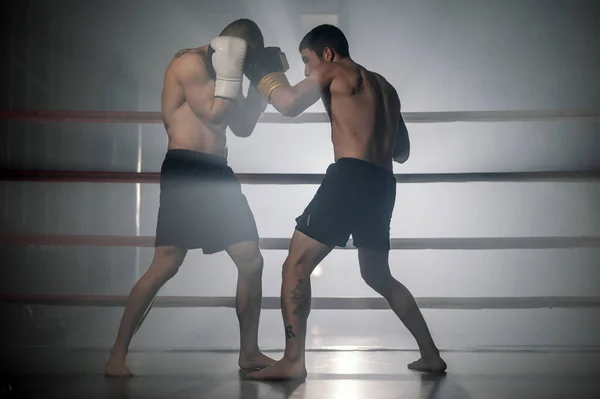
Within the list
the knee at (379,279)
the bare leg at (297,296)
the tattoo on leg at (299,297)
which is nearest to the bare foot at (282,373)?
the bare leg at (297,296)

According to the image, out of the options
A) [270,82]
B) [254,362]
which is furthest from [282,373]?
[270,82]

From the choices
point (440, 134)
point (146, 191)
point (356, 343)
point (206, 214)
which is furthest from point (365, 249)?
point (440, 134)

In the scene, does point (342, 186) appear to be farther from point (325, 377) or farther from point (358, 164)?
point (325, 377)

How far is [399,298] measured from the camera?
170cm

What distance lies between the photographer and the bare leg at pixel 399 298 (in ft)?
5.54

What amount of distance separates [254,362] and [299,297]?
0.28 metres

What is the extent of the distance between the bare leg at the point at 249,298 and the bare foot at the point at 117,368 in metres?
0.31

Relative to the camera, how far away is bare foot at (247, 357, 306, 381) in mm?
1534

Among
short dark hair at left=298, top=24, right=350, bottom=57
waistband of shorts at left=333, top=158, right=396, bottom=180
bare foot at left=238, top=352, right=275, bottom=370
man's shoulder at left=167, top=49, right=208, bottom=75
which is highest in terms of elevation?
short dark hair at left=298, top=24, right=350, bottom=57

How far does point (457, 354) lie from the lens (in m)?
2.05

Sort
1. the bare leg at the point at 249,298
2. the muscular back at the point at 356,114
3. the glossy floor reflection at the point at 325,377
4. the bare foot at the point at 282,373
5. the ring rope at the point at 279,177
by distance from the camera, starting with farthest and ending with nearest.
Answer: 1. the ring rope at the point at 279,177
2. the bare leg at the point at 249,298
3. the muscular back at the point at 356,114
4. the bare foot at the point at 282,373
5. the glossy floor reflection at the point at 325,377

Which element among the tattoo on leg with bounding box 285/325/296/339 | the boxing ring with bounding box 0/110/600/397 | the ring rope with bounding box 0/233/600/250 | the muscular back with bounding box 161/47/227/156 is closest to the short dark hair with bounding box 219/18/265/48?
the muscular back with bounding box 161/47/227/156

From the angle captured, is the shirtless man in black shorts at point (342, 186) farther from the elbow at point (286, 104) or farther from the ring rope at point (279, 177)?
the ring rope at point (279, 177)

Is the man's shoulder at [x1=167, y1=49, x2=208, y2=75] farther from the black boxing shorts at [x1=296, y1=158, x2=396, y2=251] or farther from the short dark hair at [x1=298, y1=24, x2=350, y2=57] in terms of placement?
the black boxing shorts at [x1=296, y1=158, x2=396, y2=251]
